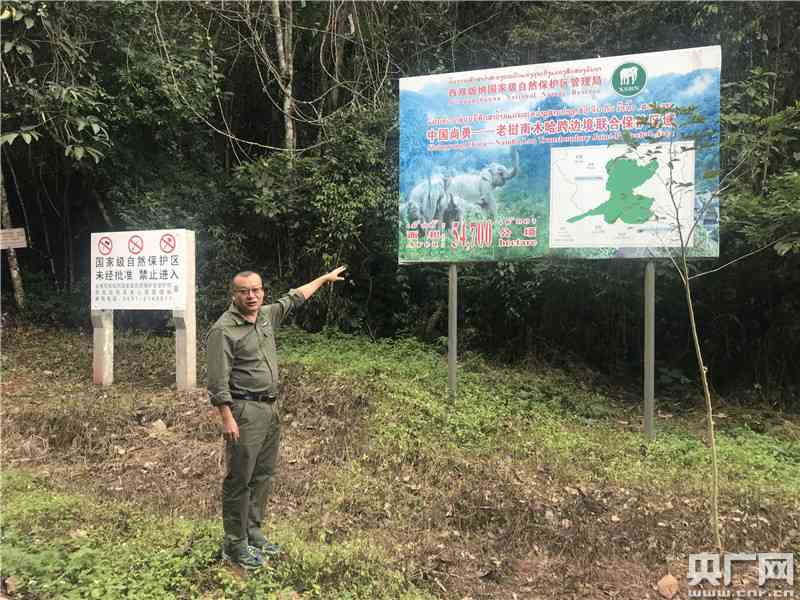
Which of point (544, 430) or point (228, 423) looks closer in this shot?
point (228, 423)

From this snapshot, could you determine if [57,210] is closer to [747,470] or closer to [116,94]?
[116,94]

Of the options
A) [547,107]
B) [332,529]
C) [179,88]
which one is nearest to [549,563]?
[332,529]

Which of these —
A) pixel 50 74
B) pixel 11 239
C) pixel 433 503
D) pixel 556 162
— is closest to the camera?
pixel 433 503

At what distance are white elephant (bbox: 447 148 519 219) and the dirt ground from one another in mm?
2558

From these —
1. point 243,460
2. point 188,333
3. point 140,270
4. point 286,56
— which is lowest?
point 243,460

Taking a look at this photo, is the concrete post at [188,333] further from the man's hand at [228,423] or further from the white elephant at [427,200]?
the man's hand at [228,423]

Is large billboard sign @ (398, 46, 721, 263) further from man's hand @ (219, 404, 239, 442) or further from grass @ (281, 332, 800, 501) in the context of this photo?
man's hand @ (219, 404, 239, 442)

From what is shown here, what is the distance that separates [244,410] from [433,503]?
1885mm

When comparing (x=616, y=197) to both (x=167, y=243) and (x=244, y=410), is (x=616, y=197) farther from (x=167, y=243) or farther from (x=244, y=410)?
(x=167, y=243)

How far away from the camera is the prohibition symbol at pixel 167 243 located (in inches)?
273

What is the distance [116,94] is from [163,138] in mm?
1331

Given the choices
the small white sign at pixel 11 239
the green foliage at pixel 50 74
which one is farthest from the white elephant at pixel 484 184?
the small white sign at pixel 11 239

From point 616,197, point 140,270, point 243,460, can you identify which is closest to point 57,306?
point 140,270

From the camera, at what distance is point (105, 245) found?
290 inches
